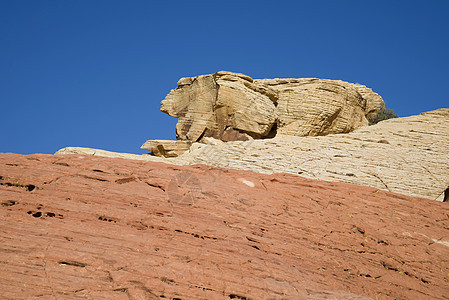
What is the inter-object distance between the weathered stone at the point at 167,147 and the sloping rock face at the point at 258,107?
2.70 ft

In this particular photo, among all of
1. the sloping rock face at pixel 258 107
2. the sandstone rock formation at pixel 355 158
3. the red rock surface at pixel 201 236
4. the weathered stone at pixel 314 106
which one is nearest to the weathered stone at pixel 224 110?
the sloping rock face at pixel 258 107

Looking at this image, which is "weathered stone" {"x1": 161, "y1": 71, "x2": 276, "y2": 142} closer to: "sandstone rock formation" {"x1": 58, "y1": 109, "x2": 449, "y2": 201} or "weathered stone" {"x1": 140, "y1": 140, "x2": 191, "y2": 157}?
"weathered stone" {"x1": 140, "y1": 140, "x2": 191, "y2": 157}

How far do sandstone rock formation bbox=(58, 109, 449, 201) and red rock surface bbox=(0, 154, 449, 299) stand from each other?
263 centimetres

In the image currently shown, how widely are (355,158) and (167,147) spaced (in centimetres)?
1027

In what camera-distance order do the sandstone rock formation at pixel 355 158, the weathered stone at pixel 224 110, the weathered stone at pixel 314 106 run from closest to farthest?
→ the sandstone rock formation at pixel 355 158 → the weathered stone at pixel 224 110 → the weathered stone at pixel 314 106

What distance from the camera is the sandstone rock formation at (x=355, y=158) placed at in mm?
15468

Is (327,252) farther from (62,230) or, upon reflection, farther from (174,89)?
(174,89)

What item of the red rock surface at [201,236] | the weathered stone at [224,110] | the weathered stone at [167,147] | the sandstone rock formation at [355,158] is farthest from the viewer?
the weathered stone at [224,110]

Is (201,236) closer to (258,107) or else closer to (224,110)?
(224,110)

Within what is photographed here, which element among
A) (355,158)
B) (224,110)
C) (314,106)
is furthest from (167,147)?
(355,158)

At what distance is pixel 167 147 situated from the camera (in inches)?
864

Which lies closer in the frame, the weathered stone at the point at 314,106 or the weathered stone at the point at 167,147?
the weathered stone at the point at 167,147

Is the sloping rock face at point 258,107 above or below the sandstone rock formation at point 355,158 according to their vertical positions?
above

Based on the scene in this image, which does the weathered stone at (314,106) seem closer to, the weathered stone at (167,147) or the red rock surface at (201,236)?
the weathered stone at (167,147)
